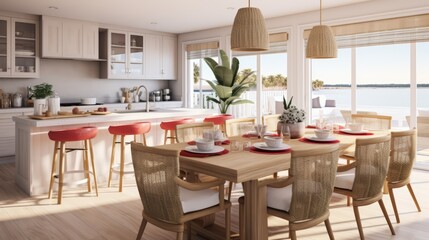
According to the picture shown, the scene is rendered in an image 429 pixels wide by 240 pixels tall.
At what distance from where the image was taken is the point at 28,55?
6.32 metres

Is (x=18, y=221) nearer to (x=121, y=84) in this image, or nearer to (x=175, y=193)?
(x=175, y=193)

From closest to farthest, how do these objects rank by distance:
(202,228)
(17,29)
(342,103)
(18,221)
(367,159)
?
(367,159) → (202,228) → (18,221) → (17,29) → (342,103)

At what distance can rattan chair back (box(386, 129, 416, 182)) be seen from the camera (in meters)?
3.06

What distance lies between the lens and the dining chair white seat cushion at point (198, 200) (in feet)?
7.70

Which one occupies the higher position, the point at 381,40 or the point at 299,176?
the point at 381,40

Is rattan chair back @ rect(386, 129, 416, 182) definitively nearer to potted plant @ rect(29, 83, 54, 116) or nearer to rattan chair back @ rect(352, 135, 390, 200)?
rattan chair back @ rect(352, 135, 390, 200)

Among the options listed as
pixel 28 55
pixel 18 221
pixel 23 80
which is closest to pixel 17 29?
pixel 28 55

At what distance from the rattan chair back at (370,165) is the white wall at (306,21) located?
3.14m

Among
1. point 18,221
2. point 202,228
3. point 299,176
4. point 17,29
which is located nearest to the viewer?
point 299,176

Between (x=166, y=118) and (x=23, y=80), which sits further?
(x=23, y=80)

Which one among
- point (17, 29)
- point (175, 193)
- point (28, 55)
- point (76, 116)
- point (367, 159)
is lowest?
point (175, 193)

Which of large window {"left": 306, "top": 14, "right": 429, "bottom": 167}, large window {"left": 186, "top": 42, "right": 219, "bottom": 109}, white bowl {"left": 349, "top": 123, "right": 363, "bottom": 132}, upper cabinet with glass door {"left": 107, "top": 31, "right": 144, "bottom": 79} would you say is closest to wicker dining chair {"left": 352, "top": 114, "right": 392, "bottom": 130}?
white bowl {"left": 349, "top": 123, "right": 363, "bottom": 132}

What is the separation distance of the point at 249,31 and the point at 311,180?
1.16m

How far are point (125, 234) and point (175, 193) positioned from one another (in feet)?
3.71
